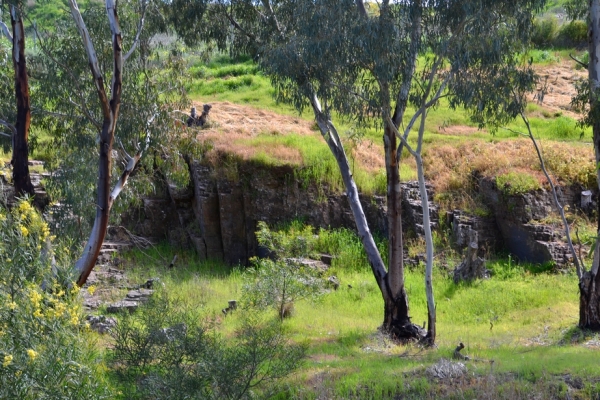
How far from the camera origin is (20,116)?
15.6 metres

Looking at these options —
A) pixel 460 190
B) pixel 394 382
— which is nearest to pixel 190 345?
pixel 394 382

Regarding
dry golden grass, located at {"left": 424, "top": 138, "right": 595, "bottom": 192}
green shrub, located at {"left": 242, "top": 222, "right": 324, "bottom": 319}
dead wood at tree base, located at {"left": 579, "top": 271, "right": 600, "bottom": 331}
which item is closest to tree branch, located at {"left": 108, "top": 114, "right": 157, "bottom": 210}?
green shrub, located at {"left": 242, "top": 222, "right": 324, "bottom": 319}

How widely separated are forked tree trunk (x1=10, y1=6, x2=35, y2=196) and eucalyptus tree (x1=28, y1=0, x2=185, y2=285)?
521 mm

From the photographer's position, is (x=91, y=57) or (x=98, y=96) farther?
(x=98, y=96)

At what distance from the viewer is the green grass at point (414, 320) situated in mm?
11258

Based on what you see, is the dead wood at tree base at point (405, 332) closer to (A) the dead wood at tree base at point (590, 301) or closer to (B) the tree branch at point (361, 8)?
(A) the dead wood at tree base at point (590, 301)

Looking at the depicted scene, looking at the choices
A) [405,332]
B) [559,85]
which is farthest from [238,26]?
[559,85]

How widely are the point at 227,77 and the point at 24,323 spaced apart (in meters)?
28.7

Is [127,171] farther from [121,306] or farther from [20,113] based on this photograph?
[121,306]

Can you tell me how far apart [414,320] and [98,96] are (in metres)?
8.44

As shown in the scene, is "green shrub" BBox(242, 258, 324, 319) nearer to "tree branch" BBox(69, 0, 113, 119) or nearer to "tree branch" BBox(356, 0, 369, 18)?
"tree branch" BBox(69, 0, 113, 119)

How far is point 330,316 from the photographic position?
17250mm

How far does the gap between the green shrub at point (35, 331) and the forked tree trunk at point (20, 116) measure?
7.59 meters

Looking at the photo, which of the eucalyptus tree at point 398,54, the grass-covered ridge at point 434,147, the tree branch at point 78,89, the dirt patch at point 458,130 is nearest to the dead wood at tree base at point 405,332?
the eucalyptus tree at point 398,54
